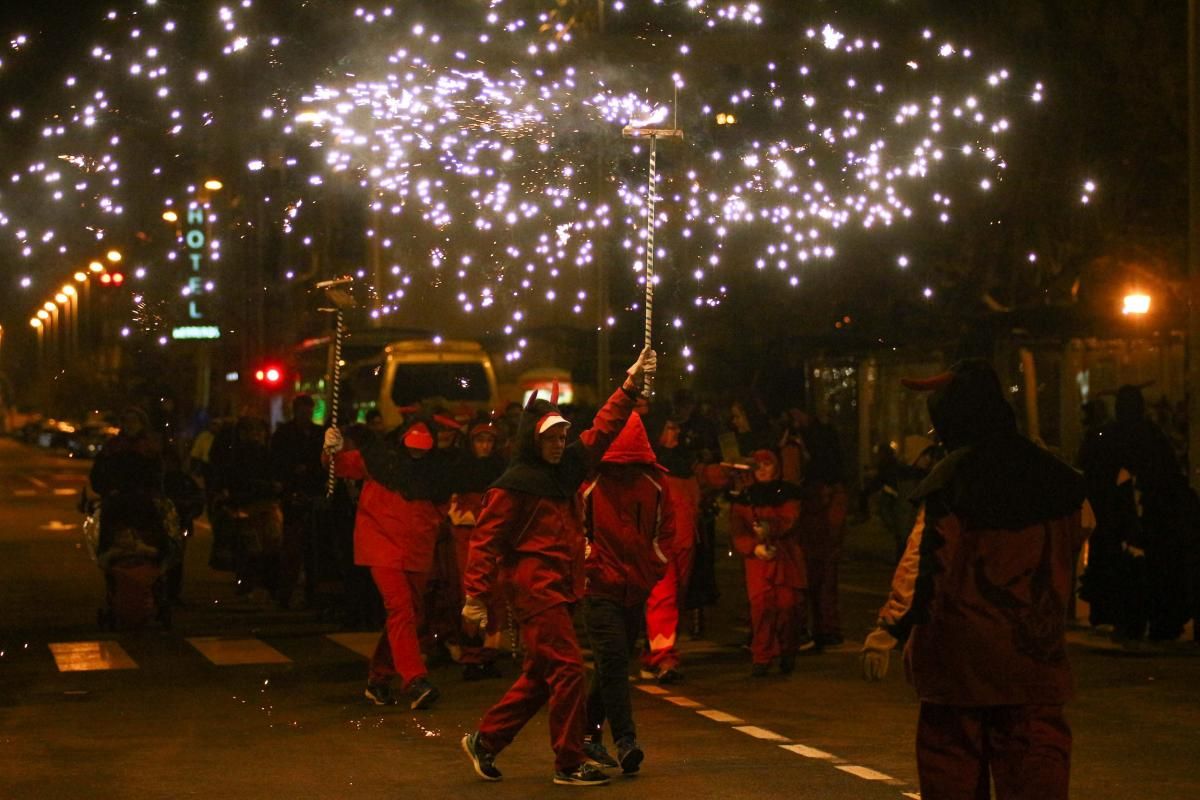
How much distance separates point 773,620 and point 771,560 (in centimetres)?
42

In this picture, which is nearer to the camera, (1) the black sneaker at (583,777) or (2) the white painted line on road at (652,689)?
A: (1) the black sneaker at (583,777)

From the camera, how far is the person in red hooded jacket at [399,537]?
9984 millimetres

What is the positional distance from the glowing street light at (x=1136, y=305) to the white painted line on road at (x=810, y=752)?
14.2 m

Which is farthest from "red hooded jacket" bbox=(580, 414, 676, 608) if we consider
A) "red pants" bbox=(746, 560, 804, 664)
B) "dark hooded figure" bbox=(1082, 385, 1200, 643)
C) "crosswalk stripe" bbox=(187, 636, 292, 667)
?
"dark hooded figure" bbox=(1082, 385, 1200, 643)

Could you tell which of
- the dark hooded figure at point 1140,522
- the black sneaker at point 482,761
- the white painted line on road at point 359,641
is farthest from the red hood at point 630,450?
the dark hooded figure at point 1140,522

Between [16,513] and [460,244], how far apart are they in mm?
18335

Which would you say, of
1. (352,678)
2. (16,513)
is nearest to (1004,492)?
(352,678)

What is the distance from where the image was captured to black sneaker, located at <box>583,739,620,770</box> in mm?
7875

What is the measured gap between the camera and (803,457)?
41.3 feet

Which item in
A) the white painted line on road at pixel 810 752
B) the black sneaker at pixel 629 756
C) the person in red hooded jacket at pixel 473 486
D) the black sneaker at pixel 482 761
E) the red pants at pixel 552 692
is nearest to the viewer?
the red pants at pixel 552 692

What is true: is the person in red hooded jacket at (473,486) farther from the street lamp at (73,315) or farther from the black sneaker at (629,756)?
the street lamp at (73,315)

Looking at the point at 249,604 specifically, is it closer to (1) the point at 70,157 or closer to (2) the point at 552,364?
(1) the point at 70,157

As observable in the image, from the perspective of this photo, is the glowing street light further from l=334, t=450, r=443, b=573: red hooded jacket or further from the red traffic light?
l=334, t=450, r=443, b=573: red hooded jacket

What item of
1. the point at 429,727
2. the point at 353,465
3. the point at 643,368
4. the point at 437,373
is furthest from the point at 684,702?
the point at 437,373
